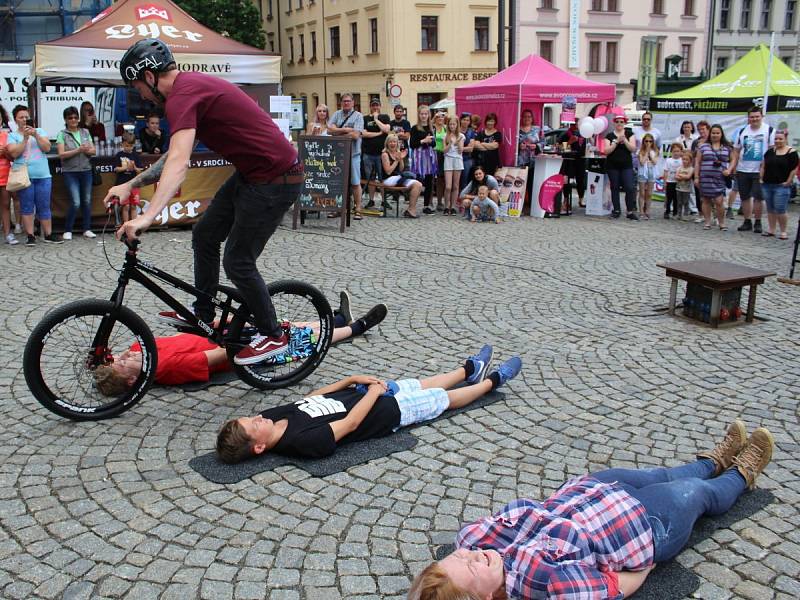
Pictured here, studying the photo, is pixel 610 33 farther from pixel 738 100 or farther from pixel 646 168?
pixel 646 168

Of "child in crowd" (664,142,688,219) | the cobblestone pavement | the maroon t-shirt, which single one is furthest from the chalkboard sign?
the maroon t-shirt

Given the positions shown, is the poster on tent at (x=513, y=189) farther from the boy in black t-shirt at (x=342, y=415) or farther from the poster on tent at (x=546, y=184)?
the boy in black t-shirt at (x=342, y=415)

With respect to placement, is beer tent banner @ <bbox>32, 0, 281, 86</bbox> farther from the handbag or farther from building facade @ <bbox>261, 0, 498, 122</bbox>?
building facade @ <bbox>261, 0, 498, 122</bbox>

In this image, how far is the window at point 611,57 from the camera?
1850 inches

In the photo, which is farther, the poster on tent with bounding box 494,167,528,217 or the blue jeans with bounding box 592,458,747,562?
the poster on tent with bounding box 494,167,528,217

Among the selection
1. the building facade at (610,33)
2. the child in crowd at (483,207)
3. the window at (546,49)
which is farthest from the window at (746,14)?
the child in crowd at (483,207)

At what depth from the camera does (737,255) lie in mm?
10172

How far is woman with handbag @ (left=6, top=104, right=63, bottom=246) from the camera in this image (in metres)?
10.0

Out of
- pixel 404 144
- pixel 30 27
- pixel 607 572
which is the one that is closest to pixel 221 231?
pixel 607 572

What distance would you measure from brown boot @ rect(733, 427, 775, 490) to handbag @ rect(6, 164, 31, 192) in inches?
367

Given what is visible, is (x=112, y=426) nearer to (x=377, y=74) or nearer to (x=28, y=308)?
(x=28, y=308)

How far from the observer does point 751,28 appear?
50406 mm

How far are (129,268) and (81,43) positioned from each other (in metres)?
8.38

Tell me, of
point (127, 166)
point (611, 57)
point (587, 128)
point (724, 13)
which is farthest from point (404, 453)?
point (724, 13)
